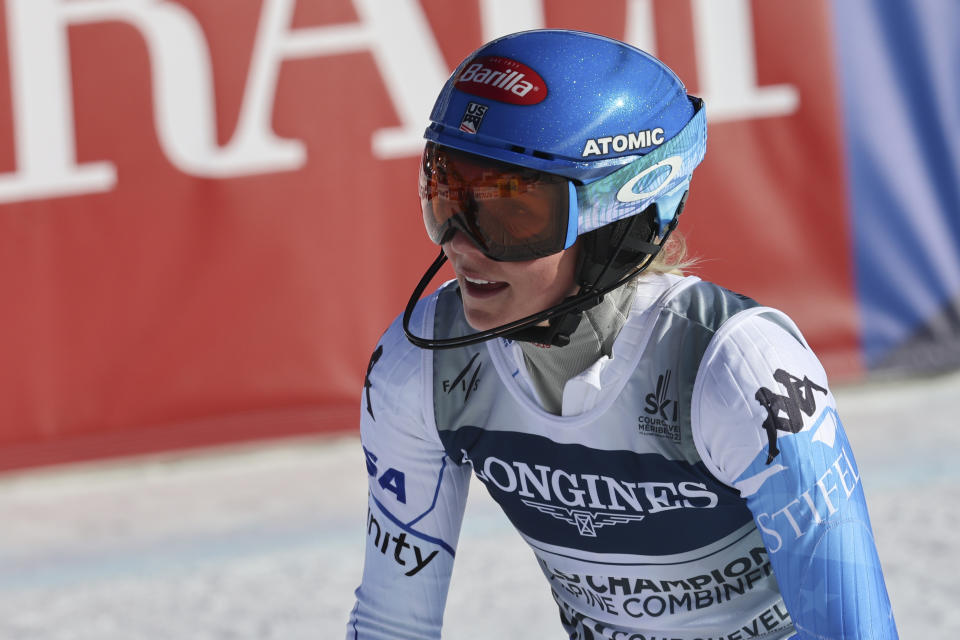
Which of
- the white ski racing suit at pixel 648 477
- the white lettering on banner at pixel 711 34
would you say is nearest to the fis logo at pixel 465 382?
the white ski racing suit at pixel 648 477

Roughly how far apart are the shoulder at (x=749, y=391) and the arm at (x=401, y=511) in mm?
461

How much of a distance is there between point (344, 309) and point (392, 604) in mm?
2879

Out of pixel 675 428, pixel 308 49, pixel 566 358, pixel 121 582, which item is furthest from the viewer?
pixel 308 49

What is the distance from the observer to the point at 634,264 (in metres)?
1.70

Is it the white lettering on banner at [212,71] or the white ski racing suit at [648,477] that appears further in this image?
the white lettering on banner at [212,71]

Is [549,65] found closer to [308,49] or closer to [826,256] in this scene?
[308,49]

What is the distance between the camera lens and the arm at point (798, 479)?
1458 millimetres

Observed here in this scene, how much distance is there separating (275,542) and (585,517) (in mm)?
2280

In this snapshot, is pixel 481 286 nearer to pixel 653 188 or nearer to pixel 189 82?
pixel 653 188

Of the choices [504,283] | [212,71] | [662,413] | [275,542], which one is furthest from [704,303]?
[212,71]

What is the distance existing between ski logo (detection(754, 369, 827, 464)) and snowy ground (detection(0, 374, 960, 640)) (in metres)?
1.71

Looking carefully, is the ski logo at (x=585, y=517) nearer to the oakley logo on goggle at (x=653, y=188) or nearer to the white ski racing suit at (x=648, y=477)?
the white ski racing suit at (x=648, y=477)

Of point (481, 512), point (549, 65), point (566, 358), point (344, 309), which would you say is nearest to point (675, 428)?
point (566, 358)

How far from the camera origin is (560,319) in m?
1.69
